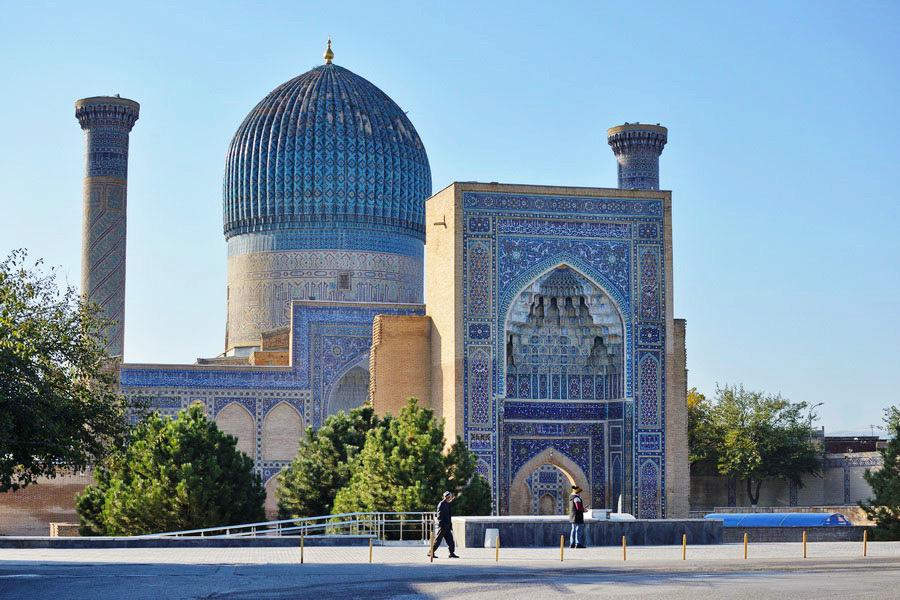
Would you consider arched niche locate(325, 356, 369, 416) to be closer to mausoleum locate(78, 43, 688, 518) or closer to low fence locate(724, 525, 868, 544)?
mausoleum locate(78, 43, 688, 518)

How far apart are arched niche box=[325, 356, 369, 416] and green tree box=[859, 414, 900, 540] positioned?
33.7 feet

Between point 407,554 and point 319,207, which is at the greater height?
point 319,207

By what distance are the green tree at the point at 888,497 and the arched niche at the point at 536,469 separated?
4154 mm

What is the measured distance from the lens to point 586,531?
16578mm

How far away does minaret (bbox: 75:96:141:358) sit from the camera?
97.7 ft

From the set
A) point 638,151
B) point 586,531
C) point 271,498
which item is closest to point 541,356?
point 586,531

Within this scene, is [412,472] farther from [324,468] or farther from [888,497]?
[888,497]

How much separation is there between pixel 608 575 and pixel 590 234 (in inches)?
383

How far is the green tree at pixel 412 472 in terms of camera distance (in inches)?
719

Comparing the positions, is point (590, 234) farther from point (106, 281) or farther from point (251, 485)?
point (106, 281)

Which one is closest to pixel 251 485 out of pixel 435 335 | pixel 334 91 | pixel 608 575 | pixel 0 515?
pixel 435 335

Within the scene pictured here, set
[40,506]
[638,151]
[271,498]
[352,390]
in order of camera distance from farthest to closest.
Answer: [638,151]
[352,390]
[271,498]
[40,506]

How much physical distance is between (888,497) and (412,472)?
21.9 feet

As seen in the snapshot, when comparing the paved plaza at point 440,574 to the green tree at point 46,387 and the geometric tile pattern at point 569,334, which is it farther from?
the geometric tile pattern at point 569,334
